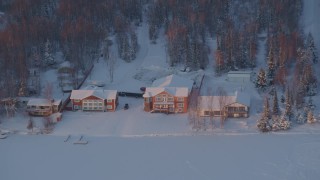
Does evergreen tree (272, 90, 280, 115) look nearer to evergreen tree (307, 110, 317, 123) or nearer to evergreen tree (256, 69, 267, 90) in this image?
evergreen tree (307, 110, 317, 123)

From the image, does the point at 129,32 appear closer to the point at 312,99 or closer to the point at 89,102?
the point at 89,102

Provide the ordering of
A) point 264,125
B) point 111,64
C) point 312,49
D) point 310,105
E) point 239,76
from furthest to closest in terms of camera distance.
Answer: point 111,64 < point 312,49 < point 239,76 < point 310,105 < point 264,125

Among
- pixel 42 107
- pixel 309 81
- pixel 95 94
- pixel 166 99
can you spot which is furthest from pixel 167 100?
pixel 309 81

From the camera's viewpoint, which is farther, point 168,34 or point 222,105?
point 168,34

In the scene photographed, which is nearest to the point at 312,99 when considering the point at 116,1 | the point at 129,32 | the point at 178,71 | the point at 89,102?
the point at 178,71

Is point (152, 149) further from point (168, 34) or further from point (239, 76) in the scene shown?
point (168, 34)

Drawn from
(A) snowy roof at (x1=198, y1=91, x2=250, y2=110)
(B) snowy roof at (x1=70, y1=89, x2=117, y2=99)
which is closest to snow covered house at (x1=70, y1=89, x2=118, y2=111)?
(B) snowy roof at (x1=70, y1=89, x2=117, y2=99)
